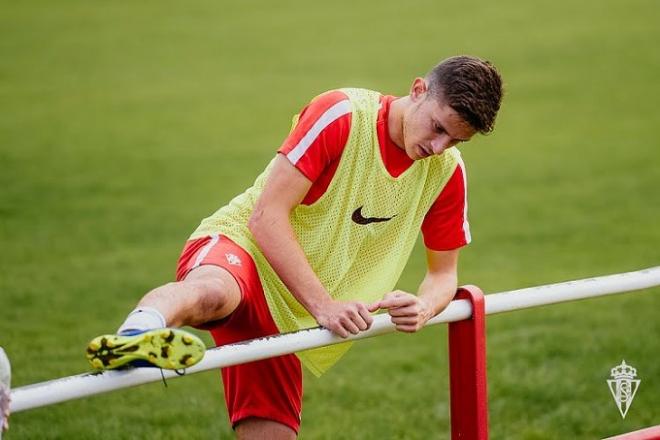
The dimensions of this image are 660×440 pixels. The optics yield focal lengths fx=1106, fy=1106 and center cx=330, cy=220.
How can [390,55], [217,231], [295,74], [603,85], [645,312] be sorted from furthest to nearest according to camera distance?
1. [390,55]
2. [295,74]
3. [603,85]
4. [645,312]
5. [217,231]

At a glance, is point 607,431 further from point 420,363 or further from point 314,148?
point 314,148

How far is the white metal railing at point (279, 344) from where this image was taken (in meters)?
2.29

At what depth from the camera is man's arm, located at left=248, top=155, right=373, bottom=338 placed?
3115mm

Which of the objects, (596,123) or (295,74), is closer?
(596,123)

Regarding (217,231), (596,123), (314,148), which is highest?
(314,148)

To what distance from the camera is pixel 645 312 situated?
7.02 meters

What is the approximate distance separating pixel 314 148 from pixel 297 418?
995 millimetres

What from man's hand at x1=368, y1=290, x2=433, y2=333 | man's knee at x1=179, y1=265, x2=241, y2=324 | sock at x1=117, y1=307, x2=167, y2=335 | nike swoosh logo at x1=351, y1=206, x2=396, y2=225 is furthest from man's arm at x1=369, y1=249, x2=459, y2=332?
sock at x1=117, y1=307, x2=167, y2=335

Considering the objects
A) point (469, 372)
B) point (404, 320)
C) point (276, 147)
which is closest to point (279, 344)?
point (404, 320)

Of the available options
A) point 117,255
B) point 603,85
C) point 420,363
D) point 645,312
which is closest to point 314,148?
point 420,363

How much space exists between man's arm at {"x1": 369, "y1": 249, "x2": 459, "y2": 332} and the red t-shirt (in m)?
0.05

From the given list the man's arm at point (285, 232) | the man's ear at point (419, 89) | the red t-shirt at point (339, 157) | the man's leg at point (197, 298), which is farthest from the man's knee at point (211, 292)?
the man's ear at point (419, 89)

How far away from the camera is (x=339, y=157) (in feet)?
10.8

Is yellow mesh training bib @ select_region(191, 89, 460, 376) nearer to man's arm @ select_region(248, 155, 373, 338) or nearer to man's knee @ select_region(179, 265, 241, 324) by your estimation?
man's arm @ select_region(248, 155, 373, 338)
